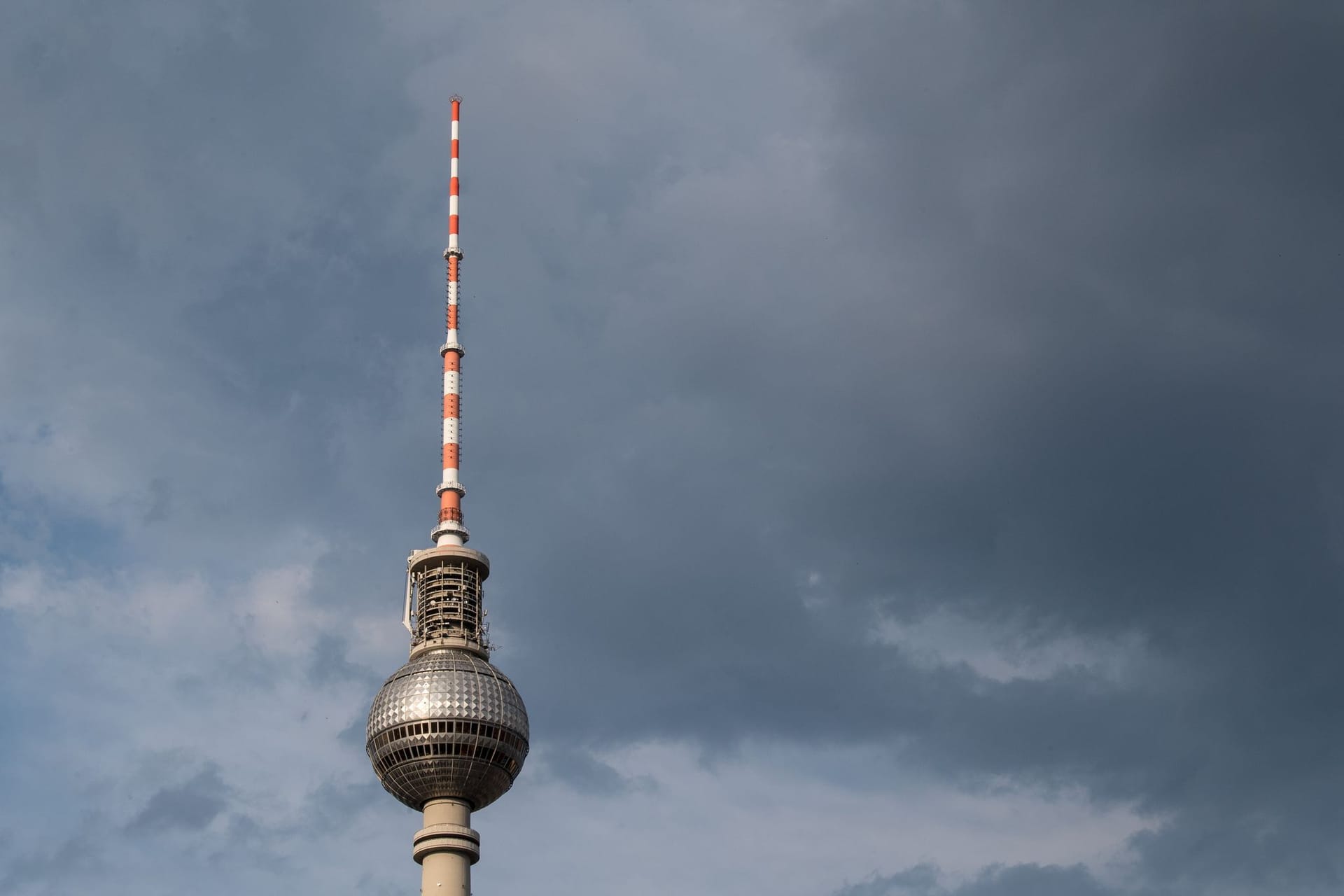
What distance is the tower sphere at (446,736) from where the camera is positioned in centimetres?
18800

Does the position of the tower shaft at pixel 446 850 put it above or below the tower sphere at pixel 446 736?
below

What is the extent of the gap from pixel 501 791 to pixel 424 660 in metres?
16.9

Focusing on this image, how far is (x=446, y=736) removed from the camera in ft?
616

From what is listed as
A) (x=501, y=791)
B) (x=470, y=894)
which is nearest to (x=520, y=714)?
(x=501, y=791)

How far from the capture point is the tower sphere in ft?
617

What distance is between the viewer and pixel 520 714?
195 meters

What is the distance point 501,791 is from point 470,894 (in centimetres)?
1209

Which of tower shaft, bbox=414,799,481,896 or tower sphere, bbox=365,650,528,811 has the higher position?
tower sphere, bbox=365,650,528,811

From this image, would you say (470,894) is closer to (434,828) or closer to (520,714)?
(434,828)

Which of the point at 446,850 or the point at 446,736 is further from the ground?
the point at 446,736

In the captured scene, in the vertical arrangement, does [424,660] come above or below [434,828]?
above

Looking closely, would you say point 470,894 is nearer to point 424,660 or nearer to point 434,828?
point 434,828

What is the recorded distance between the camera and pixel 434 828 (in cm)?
18662

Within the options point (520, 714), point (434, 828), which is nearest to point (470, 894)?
point (434, 828)
